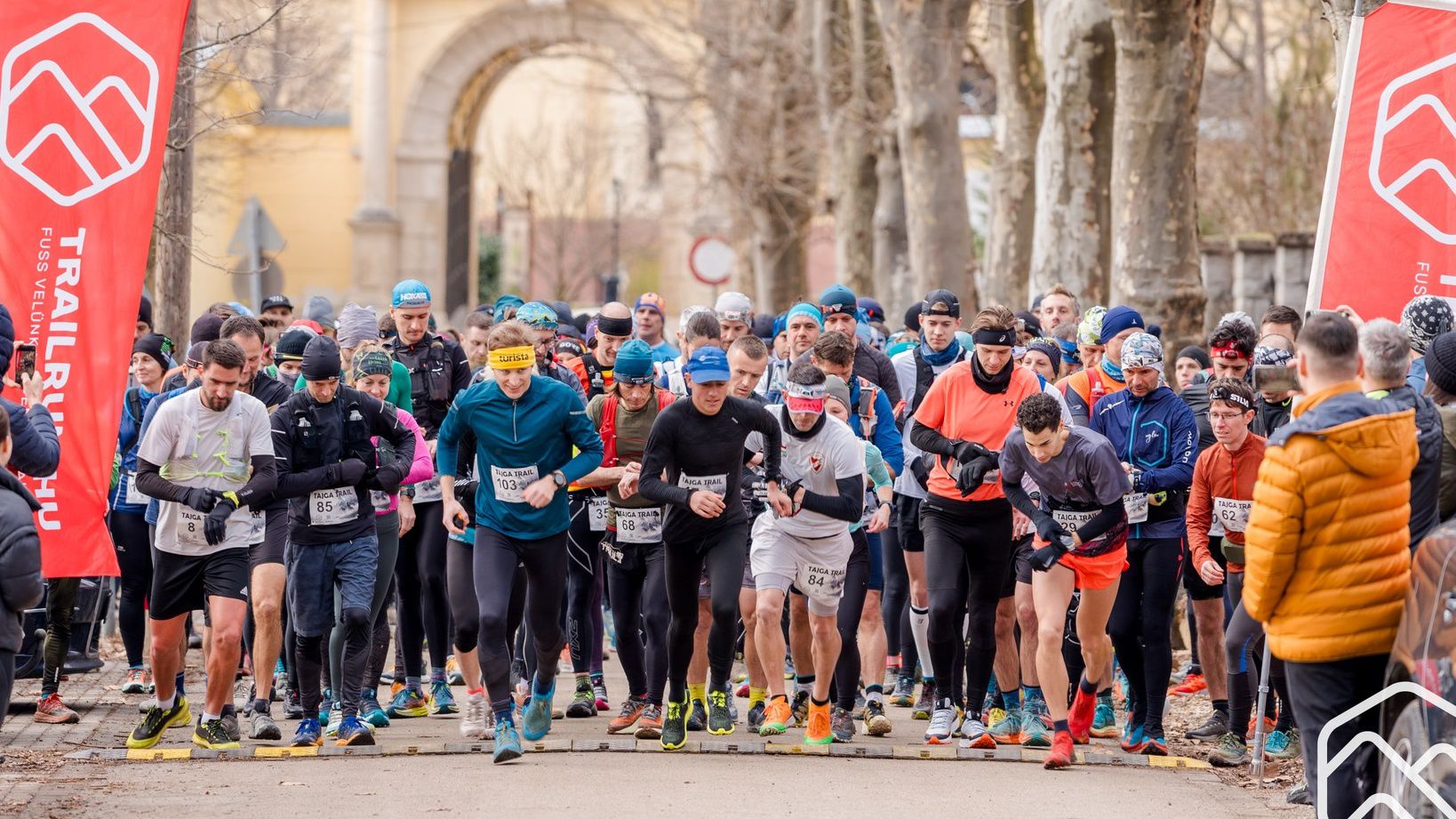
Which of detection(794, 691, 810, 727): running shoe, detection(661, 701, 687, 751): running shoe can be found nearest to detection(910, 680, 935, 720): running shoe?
detection(794, 691, 810, 727): running shoe

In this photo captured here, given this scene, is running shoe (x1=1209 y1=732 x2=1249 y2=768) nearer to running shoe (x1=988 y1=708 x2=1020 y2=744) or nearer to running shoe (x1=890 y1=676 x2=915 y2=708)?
running shoe (x1=988 y1=708 x2=1020 y2=744)

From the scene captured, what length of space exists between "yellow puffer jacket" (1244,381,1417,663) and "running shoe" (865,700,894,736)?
3.98m

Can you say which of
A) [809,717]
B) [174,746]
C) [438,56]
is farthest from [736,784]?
[438,56]

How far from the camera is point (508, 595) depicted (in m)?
9.72

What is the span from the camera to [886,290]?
998 inches

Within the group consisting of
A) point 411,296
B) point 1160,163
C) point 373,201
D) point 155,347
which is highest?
point 373,201

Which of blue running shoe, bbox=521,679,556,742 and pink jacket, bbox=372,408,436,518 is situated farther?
pink jacket, bbox=372,408,436,518

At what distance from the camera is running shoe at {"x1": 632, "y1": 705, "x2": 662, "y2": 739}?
10070 mm

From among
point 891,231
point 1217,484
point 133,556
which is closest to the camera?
point 1217,484

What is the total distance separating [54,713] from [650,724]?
343 cm

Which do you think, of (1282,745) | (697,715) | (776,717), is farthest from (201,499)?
(1282,745)

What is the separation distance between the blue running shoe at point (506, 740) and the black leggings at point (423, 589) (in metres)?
1.70

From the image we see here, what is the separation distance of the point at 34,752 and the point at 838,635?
4080 millimetres

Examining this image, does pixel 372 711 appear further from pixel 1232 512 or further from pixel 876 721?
pixel 1232 512
